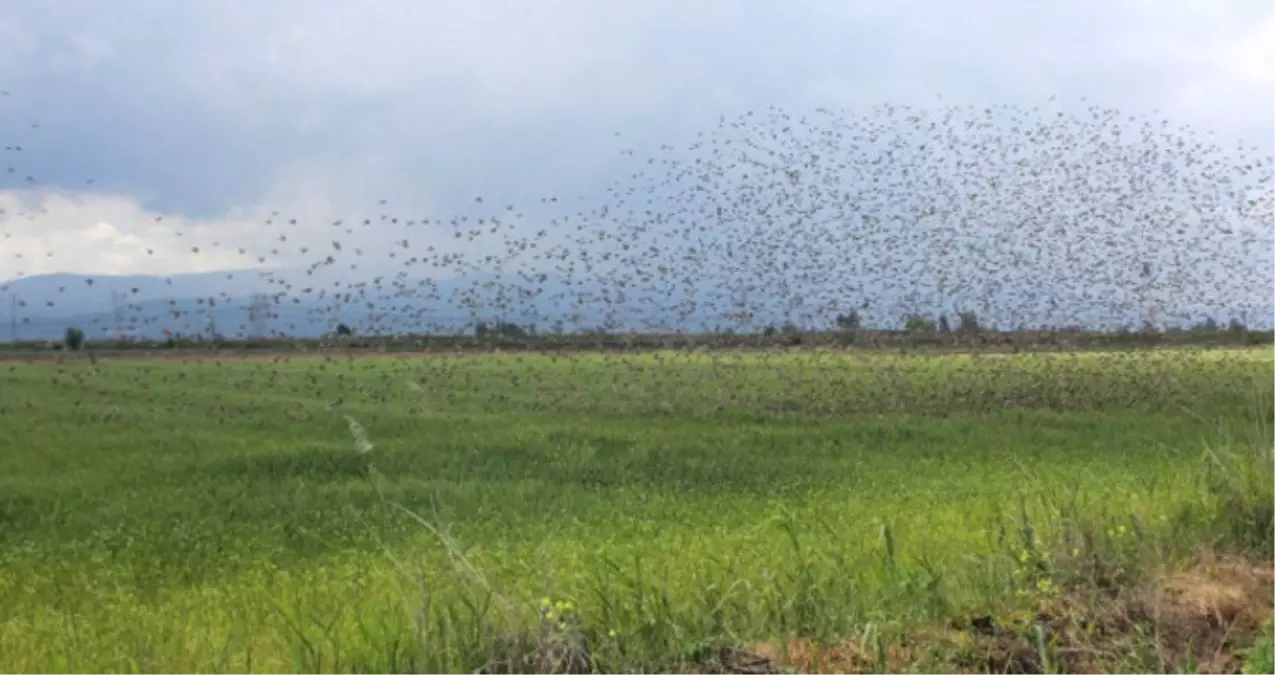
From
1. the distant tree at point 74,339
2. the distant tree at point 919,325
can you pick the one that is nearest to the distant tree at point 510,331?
the distant tree at point 919,325

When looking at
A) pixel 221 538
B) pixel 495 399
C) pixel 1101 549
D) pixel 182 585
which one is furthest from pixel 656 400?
pixel 1101 549

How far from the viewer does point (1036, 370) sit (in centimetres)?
2486

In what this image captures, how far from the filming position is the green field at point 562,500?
245 inches

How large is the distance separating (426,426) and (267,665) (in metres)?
12.2

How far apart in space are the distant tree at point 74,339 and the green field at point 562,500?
11.8 metres

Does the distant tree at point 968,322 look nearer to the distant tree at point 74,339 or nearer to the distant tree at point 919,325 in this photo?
the distant tree at point 919,325

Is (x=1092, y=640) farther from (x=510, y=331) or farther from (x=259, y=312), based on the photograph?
(x=510, y=331)

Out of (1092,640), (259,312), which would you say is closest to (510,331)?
(259,312)

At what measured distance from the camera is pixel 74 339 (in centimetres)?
3862

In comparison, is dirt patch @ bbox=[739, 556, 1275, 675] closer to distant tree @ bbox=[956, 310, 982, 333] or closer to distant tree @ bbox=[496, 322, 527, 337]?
distant tree @ bbox=[956, 310, 982, 333]

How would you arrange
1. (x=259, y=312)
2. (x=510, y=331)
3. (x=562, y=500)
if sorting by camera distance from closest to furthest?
(x=562, y=500), (x=259, y=312), (x=510, y=331)

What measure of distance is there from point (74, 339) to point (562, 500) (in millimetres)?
31869

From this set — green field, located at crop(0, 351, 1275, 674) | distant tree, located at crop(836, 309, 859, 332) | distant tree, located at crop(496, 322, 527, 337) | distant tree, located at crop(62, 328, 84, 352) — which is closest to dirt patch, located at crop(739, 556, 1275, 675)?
green field, located at crop(0, 351, 1275, 674)

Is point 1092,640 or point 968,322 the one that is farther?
point 968,322
